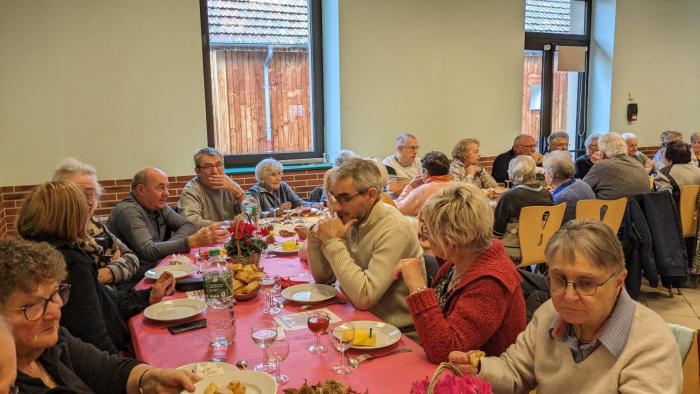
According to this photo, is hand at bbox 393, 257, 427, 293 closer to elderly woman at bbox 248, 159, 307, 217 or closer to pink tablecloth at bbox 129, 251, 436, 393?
pink tablecloth at bbox 129, 251, 436, 393

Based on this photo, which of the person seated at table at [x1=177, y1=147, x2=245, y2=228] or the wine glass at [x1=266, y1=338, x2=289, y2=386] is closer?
the wine glass at [x1=266, y1=338, x2=289, y2=386]

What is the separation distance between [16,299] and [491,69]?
21.1ft

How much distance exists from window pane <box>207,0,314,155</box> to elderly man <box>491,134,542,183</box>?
2.30m

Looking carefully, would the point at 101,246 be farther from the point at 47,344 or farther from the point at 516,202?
the point at 516,202

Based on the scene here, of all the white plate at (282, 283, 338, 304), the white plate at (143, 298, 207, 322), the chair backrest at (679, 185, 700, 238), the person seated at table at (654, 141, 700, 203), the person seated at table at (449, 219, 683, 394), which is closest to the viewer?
the person seated at table at (449, 219, 683, 394)

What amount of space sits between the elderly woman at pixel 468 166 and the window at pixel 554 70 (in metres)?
2.10

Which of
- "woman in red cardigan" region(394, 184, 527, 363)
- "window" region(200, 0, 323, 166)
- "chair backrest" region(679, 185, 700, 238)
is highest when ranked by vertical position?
"window" region(200, 0, 323, 166)

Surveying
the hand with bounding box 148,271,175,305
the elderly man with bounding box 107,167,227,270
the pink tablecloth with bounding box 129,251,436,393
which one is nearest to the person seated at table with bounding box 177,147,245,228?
the elderly man with bounding box 107,167,227,270

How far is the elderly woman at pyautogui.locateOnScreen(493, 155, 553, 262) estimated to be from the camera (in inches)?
161

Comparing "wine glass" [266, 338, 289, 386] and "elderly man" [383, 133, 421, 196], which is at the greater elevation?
"elderly man" [383, 133, 421, 196]

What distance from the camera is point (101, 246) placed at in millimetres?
2945

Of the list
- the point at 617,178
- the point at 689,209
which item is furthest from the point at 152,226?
the point at 689,209

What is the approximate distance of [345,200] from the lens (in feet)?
8.20

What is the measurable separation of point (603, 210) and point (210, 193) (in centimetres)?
314
